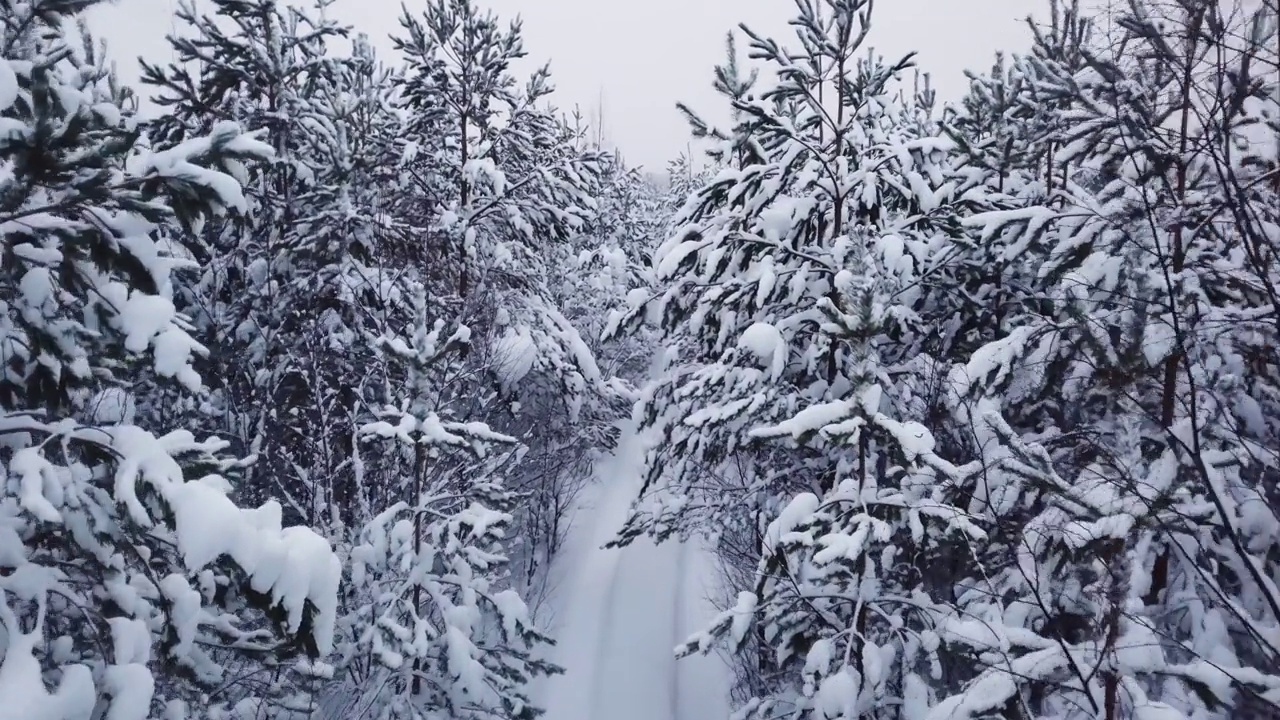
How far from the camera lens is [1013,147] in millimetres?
7836

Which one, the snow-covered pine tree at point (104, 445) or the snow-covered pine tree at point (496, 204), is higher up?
the snow-covered pine tree at point (496, 204)

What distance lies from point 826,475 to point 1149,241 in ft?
11.0

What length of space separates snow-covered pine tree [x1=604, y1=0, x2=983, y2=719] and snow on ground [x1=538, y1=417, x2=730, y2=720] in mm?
2227

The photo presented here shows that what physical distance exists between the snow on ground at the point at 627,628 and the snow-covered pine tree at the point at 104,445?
716 cm

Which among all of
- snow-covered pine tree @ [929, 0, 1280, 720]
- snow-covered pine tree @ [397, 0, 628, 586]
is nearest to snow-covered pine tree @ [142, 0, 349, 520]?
snow-covered pine tree @ [397, 0, 628, 586]

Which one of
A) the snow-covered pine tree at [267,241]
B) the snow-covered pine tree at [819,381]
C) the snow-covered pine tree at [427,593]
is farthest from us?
the snow-covered pine tree at [267,241]

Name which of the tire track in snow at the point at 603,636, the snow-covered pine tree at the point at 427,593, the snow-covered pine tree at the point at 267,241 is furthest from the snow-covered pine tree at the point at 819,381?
the snow-covered pine tree at the point at 267,241

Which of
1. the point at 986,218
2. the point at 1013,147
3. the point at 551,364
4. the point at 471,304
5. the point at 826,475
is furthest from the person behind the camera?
the point at 551,364

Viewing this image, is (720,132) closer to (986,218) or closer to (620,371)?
(986,218)

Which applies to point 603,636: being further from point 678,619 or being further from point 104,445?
point 104,445

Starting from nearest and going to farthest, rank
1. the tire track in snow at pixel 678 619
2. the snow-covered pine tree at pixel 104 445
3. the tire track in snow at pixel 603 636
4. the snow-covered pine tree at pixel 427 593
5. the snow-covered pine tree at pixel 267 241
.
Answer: the snow-covered pine tree at pixel 104 445
the snow-covered pine tree at pixel 427 593
the snow-covered pine tree at pixel 267 241
the tire track in snow at pixel 603 636
the tire track in snow at pixel 678 619

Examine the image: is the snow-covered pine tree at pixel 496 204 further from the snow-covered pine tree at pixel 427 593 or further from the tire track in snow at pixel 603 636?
the snow-covered pine tree at pixel 427 593

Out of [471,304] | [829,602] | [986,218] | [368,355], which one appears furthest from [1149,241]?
[368,355]

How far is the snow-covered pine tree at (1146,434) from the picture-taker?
3.24 metres
